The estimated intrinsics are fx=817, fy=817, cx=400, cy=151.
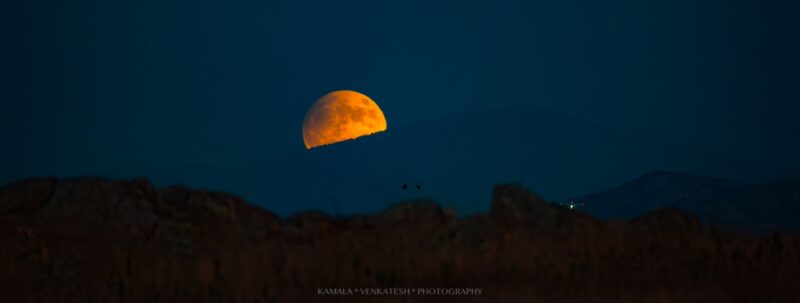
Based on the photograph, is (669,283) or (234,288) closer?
(234,288)

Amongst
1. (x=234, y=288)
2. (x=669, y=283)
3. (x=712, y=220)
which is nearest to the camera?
(x=234, y=288)

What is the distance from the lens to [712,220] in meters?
13.2

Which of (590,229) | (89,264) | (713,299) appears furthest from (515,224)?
(89,264)

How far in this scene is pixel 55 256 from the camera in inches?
431

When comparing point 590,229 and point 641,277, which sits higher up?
point 590,229

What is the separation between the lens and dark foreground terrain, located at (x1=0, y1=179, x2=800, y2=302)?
1072 cm

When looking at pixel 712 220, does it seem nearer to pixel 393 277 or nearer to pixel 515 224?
pixel 515 224

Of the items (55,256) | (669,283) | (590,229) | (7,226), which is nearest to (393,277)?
(590,229)

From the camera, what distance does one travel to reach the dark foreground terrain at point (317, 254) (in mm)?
10719

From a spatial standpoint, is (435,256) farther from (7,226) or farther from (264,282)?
(7,226)

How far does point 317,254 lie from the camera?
434 inches

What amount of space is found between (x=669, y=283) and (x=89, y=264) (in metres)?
7.91

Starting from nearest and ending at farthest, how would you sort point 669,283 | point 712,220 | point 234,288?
point 234,288, point 669,283, point 712,220

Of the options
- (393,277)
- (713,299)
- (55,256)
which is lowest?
(713,299)
